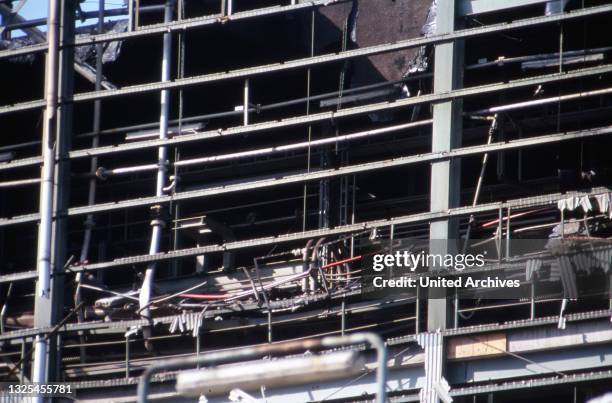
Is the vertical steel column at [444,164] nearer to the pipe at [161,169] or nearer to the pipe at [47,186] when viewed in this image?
the pipe at [161,169]

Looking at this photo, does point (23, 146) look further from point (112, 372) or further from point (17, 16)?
point (112, 372)

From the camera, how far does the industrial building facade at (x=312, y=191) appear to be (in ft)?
73.2

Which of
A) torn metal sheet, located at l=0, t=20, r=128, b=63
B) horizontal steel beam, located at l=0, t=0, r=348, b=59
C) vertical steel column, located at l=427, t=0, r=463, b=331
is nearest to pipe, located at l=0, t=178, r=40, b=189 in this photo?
horizontal steel beam, located at l=0, t=0, r=348, b=59

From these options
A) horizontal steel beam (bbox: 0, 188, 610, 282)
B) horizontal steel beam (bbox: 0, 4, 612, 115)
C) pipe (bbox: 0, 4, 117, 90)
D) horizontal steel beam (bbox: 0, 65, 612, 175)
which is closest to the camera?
horizontal steel beam (bbox: 0, 188, 610, 282)

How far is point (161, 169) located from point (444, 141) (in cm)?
488

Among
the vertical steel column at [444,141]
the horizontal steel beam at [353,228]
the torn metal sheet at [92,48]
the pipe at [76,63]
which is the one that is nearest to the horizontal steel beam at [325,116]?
the vertical steel column at [444,141]

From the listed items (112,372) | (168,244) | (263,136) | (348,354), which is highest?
(263,136)

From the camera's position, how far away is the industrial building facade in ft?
73.2

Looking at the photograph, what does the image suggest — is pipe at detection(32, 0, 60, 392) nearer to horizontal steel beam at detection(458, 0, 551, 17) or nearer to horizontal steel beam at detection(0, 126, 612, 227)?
horizontal steel beam at detection(0, 126, 612, 227)

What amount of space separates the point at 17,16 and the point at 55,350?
676cm

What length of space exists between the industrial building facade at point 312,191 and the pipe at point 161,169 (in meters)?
0.05

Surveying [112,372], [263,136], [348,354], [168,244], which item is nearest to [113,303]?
[112,372]

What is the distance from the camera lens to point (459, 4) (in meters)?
23.8

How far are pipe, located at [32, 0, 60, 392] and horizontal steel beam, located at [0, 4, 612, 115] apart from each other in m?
0.42
